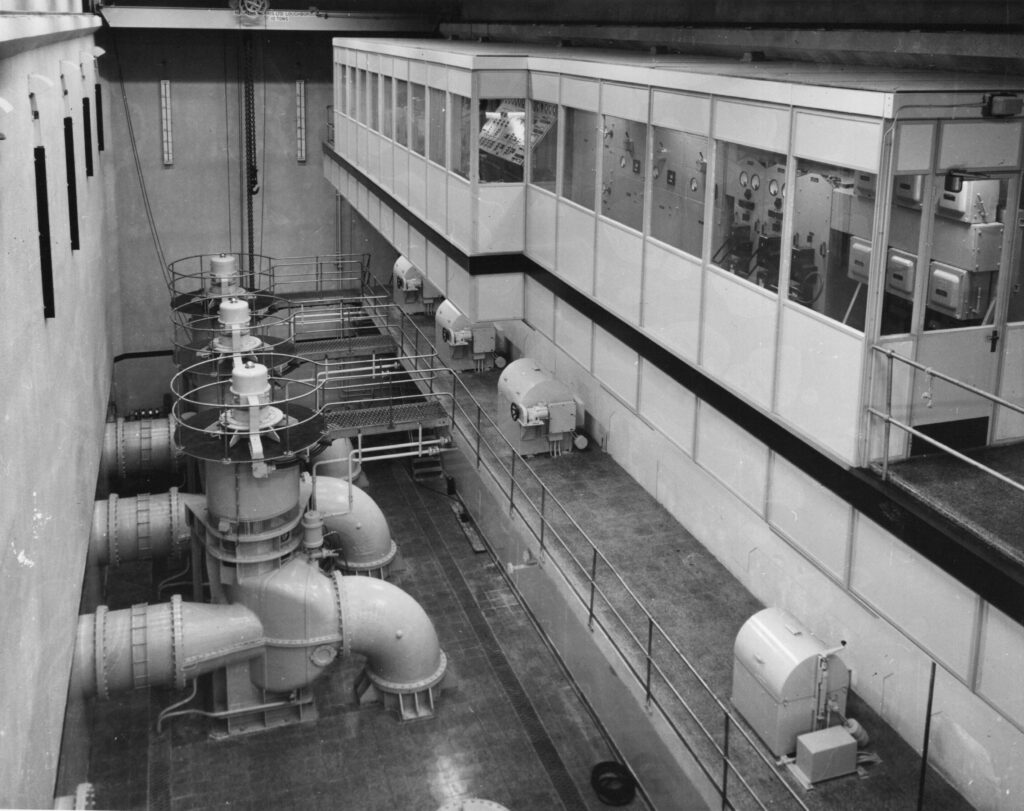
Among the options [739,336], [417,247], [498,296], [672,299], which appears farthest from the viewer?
[417,247]

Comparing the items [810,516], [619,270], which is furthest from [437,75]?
[810,516]

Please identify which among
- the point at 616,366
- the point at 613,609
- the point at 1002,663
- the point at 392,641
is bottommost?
the point at 392,641

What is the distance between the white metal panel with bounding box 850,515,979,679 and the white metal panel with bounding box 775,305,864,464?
74cm

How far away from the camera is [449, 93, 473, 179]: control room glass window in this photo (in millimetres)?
14477

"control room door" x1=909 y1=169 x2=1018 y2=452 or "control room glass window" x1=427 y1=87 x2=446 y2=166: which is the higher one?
"control room glass window" x1=427 y1=87 x2=446 y2=166

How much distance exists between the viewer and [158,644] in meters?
12.2

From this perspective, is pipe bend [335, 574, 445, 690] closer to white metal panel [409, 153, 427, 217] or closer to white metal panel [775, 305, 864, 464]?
white metal panel [775, 305, 864, 464]

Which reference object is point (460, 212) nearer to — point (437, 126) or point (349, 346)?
point (437, 126)

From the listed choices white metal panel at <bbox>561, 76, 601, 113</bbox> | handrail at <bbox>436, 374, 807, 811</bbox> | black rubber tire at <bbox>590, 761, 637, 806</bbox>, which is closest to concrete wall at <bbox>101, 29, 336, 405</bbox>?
handrail at <bbox>436, 374, 807, 811</bbox>

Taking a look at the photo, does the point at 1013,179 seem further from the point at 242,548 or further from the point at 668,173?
the point at 242,548

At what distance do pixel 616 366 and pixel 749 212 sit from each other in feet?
12.6

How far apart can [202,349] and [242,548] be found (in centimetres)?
561

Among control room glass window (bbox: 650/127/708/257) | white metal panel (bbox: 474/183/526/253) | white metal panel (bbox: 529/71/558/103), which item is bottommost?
white metal panel (bbox: 474/183/526/253)

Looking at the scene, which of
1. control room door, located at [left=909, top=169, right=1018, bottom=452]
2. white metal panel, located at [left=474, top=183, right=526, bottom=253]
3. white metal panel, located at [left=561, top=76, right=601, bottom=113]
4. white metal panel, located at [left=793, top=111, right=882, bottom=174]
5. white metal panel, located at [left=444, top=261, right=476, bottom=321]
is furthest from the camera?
white metal panel, located at [left=444, top=261, right=476, bottom=321]
